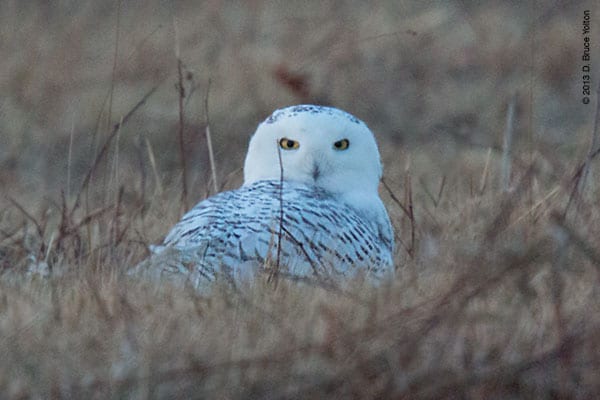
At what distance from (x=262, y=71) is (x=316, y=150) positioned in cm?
416

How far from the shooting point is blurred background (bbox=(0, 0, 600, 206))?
7.76 m

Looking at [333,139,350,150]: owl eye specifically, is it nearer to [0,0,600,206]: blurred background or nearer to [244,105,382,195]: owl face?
[244,105,382,195]: owl face

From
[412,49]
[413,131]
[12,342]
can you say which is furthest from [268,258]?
[412,49]

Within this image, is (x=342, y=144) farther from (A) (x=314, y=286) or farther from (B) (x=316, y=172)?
(A) (x=314, y=286)

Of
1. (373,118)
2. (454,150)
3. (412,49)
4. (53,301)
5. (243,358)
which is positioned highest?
(412,49)

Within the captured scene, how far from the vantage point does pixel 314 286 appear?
10.8 ft

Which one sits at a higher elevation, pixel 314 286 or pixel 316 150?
pixel 316 150

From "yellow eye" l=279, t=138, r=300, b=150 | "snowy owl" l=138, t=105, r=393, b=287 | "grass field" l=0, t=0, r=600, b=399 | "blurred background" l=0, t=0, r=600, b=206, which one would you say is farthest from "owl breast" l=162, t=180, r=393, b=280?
"blurred background" l=0, t=0, r=600, b=206

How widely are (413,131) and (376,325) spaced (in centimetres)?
482

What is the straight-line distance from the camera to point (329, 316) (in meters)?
3.04

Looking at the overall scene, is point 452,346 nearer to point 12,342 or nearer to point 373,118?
point 12,342

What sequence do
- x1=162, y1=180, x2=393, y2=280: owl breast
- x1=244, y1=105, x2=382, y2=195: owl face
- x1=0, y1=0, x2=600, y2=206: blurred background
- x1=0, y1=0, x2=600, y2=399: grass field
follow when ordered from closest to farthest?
x1=0, y1=0, x2=600, y2=399: grass field
x1=162, y1=180, x2=393, y2=280: owl breast
x1=244, y1=105, x2=382, y2=195: owl face
x1=0, y1=0, x2=600, y2=206: blurred background

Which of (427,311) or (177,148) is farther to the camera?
(177,148)

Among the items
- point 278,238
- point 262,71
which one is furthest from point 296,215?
point 262,71
